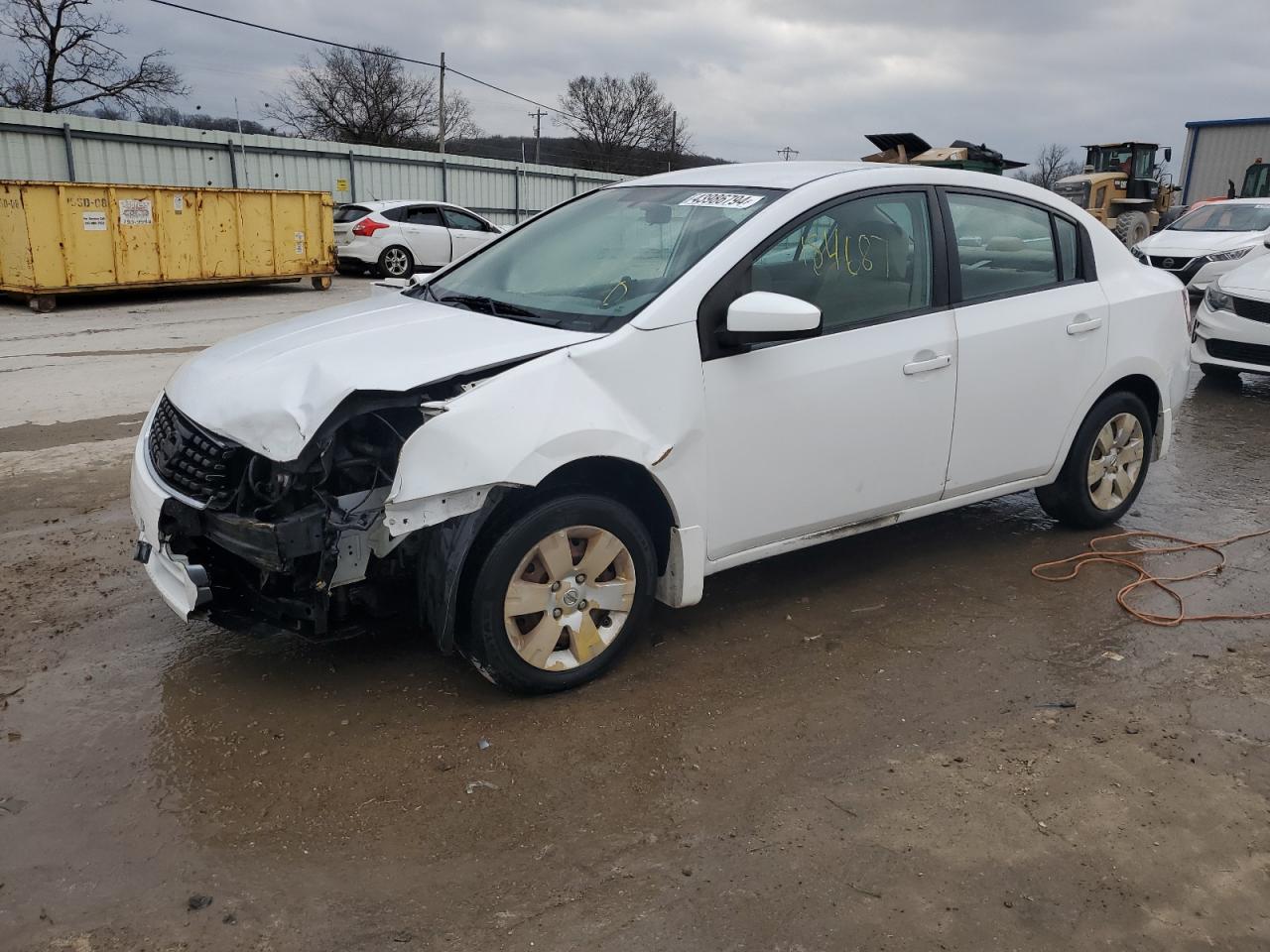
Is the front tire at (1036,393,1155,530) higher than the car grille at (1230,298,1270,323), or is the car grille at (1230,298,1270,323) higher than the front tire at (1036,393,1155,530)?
the car grille at (1230,298,1270,323)

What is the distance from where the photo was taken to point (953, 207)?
4285 mm

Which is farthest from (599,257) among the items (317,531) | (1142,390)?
(1142,390)

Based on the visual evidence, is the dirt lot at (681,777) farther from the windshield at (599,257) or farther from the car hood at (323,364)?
the windshield at (599,257)

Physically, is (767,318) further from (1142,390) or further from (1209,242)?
(1209,242)

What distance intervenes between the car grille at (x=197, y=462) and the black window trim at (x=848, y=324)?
1.60 meters

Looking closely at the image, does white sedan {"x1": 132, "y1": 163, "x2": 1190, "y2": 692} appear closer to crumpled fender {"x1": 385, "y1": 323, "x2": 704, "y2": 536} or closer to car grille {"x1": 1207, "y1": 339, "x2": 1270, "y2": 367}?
crumpled fender {"x1": 385, "y1": 323, "x2": 704, "y2": 536}

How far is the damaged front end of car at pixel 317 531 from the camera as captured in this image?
3051 millimetres

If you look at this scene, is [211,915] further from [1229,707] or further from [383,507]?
[1229,707]

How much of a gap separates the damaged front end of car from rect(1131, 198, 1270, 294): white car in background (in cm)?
1352

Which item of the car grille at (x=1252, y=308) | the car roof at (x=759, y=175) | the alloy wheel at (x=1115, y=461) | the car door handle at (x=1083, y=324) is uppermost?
the car roof at (x=759, y=175)

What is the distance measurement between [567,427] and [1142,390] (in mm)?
3380

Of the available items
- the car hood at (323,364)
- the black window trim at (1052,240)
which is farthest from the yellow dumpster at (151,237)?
the black window trim at (1052,240)

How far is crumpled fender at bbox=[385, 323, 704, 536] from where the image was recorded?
2965mm

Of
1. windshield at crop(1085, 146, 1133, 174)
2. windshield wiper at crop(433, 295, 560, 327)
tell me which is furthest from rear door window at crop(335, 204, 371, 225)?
windshield at crop(1085, 146, 1133, 174)
